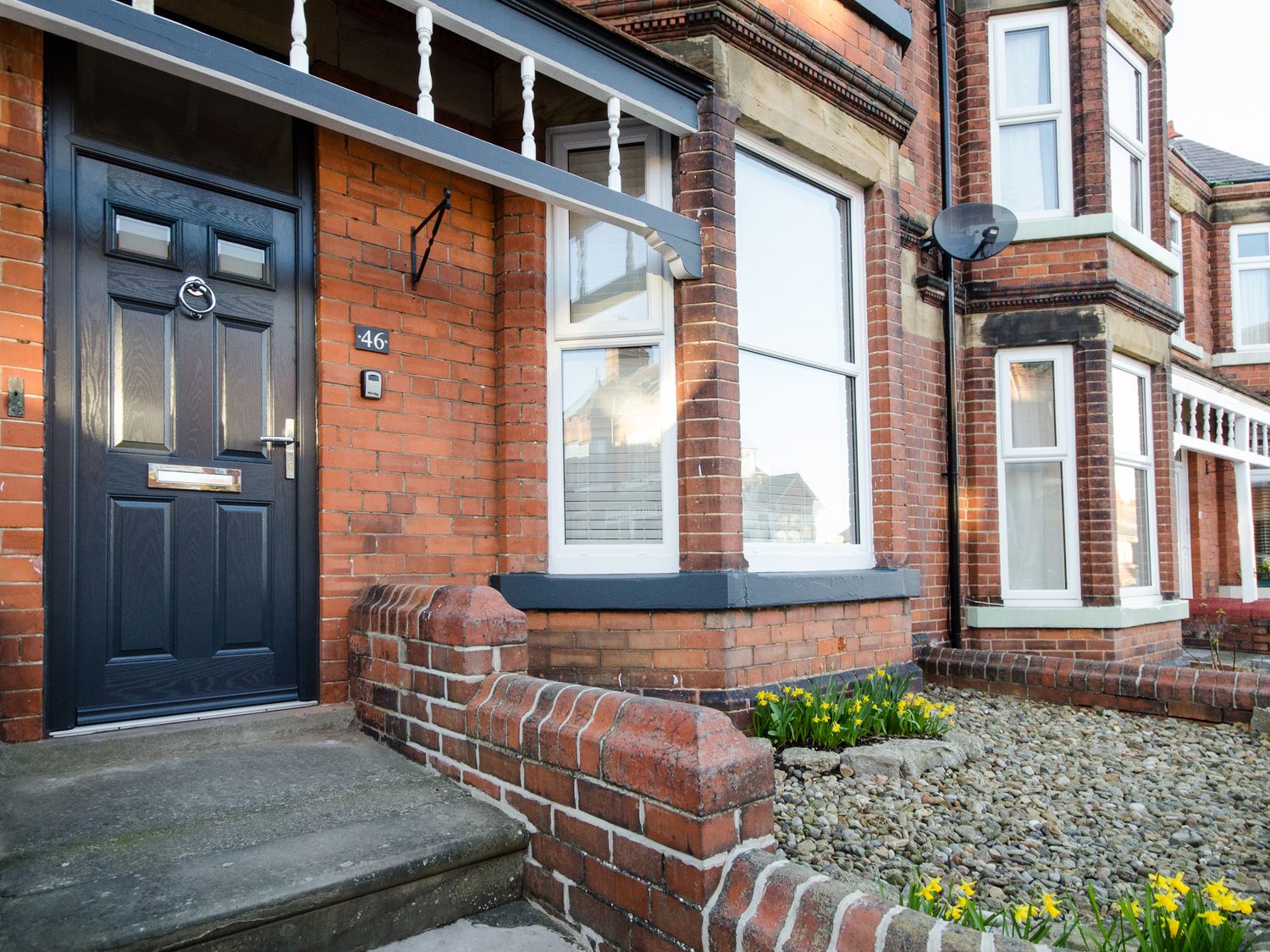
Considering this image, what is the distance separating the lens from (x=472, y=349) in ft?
13.8

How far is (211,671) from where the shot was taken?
3334mm

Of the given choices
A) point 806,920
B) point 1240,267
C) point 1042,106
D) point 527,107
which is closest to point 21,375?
point 527,107

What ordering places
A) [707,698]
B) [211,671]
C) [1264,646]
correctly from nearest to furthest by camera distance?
[211,671]
[707,698]
[1264,646]

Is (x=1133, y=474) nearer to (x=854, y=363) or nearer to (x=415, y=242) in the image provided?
(x=854, y=363)

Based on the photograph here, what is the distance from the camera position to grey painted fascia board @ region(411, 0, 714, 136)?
3.30 metres

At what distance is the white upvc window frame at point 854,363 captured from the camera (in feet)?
15.9

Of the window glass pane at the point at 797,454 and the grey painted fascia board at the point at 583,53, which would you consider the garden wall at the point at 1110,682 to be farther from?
the grey painted fascia board at the point at 583,53

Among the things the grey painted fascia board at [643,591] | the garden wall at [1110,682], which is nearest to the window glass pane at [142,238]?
the grey painted fascia board at [643,591]

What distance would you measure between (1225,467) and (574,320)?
12.4 meters

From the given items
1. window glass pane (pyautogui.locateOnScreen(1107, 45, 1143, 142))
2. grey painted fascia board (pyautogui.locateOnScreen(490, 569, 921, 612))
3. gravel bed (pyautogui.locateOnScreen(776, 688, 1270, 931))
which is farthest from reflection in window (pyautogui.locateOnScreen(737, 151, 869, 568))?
window glass pane (pyautogui.locateOnScreen(1107, 45, 1143, 142))

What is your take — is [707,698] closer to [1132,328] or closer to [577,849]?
[577,849]

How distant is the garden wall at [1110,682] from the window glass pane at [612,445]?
2960 mm

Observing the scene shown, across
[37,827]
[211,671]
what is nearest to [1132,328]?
[211,671]

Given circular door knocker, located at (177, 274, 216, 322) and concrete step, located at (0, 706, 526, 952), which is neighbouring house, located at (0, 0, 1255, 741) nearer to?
circular door knocker, located at (177, 274, 216, 322)
